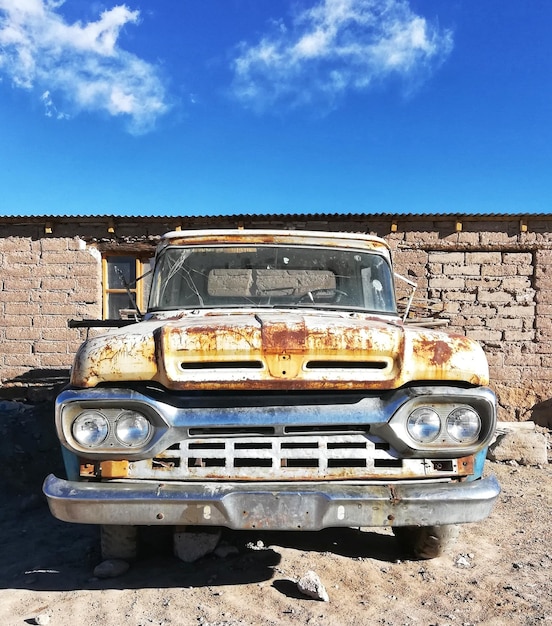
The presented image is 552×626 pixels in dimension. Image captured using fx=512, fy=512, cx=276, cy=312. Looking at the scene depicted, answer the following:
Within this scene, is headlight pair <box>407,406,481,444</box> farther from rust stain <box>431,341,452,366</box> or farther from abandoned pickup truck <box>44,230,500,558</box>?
rust stain <box>431,341,452,366</box>

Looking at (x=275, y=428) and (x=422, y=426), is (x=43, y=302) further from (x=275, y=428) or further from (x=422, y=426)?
(x=422, y=426)

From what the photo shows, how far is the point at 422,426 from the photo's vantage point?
7.69 feet

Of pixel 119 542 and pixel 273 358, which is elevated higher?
pixel 273 358

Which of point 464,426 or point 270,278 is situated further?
point 270,278

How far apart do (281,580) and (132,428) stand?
4.14 ft

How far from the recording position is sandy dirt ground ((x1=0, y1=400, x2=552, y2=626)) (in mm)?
2441

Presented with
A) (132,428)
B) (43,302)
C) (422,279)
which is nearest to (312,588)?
(132,428)

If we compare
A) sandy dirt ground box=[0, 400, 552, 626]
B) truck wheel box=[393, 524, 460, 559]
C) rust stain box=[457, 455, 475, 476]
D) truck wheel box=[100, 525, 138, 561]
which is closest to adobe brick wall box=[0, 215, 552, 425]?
sandy dirt ground box=[0, 400, 552, 626]

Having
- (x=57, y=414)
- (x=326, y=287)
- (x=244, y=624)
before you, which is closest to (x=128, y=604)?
(x=244, y=624)

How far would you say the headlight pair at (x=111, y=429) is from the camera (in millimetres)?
2279

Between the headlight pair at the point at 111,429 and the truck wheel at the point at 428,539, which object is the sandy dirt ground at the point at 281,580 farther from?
the headlight pair at the point at 111,429

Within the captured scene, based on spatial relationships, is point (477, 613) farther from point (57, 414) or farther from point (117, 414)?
point (57, 414)

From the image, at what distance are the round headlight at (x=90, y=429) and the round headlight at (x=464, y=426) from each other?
5.15 ft

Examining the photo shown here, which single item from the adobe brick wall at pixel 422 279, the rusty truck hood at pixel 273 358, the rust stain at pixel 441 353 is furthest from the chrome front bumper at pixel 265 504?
the adobe brick wall at pixel 422 279
